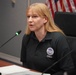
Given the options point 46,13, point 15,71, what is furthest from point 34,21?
point 15,71

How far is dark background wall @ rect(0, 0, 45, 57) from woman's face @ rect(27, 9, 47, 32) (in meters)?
2.18

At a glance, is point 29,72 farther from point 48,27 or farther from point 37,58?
point 48,27

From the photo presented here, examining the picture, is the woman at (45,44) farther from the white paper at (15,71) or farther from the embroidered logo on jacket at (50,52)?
the white paper at (15,71)

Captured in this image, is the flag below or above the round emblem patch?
above

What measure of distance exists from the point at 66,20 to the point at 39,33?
11.0 inches

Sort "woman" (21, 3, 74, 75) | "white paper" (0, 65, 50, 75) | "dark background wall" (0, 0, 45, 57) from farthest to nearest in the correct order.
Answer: "dark background wall" (0, 0, 45, 57), "woman" (21, 3, 74, 75), "white paper" (0, 65, 50, 75)

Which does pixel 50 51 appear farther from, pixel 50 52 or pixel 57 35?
pixel 57 35

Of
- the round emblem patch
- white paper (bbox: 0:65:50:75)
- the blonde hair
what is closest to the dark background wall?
the blonde hair

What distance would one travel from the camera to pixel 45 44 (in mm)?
2092

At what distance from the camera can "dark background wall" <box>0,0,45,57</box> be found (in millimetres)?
4348

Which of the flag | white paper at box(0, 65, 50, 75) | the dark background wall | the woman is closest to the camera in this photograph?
white paper at box(0, 65, 50, 75)

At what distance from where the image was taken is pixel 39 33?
2.14m

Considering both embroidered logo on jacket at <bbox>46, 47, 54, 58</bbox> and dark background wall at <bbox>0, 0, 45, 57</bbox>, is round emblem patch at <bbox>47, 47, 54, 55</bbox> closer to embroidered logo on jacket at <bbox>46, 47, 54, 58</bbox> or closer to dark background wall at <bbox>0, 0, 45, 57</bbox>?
embroidered logo on jacket at <bbox>46, 47, 54, 58</bbox>

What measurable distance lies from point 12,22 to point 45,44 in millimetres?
2621
